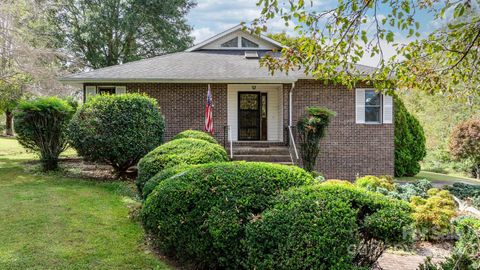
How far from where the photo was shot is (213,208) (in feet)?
14.2

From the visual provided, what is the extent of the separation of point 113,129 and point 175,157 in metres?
3.38

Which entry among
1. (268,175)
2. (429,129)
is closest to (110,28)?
(429,129)

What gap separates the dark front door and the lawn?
5.81 m

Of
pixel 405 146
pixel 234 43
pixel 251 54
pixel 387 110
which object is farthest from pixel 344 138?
pixel 234 43

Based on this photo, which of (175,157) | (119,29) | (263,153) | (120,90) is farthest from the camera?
(119,29)

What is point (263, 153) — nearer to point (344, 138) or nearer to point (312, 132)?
point (312, 132)

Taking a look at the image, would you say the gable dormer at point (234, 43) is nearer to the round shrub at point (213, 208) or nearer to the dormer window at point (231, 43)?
the dormer window at point (231, 43)

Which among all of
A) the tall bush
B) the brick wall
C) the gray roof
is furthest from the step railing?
the gray roof

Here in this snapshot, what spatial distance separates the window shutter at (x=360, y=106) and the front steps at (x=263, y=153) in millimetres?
2939

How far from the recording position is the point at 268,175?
4535mm

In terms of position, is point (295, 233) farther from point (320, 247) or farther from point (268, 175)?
point (268, 175)

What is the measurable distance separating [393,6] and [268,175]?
2.30 m

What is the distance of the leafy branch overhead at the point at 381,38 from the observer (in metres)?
3.67

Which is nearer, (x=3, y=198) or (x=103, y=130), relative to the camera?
(x=3, y=198)
